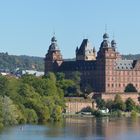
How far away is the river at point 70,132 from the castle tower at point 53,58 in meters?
64.6

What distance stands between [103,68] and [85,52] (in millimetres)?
11108

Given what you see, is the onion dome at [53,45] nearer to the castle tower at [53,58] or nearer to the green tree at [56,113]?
the castle tower at [53,58]

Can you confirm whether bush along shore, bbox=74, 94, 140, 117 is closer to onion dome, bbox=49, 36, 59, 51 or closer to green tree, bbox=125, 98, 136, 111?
green tree, bbox=125, 98, 136, 111

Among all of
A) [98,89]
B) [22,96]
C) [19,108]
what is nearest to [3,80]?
[22,96]

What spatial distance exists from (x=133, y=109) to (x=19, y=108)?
39918 millimetres

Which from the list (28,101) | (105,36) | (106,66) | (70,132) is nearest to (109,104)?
(106,66)

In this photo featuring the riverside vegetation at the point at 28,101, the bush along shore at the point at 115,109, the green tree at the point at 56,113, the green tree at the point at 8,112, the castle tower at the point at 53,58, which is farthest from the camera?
the castle tower at the point at 53,58

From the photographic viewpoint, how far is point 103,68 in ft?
476

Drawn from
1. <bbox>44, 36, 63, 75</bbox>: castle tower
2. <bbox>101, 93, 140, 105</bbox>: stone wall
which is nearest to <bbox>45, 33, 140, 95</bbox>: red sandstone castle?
<bbox>44, 36, 63, 75</bbox>: castle tower

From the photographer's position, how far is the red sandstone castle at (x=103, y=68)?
144750 millimetres

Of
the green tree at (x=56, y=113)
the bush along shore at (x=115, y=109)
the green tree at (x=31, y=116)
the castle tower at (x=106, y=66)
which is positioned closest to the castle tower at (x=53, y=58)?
the castle tower at (x=106, y=66)

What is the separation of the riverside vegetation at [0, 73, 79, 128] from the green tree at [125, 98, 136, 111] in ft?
53.3

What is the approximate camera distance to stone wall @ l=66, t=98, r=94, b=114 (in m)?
122

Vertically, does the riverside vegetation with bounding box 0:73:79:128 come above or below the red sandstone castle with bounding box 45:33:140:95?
below
